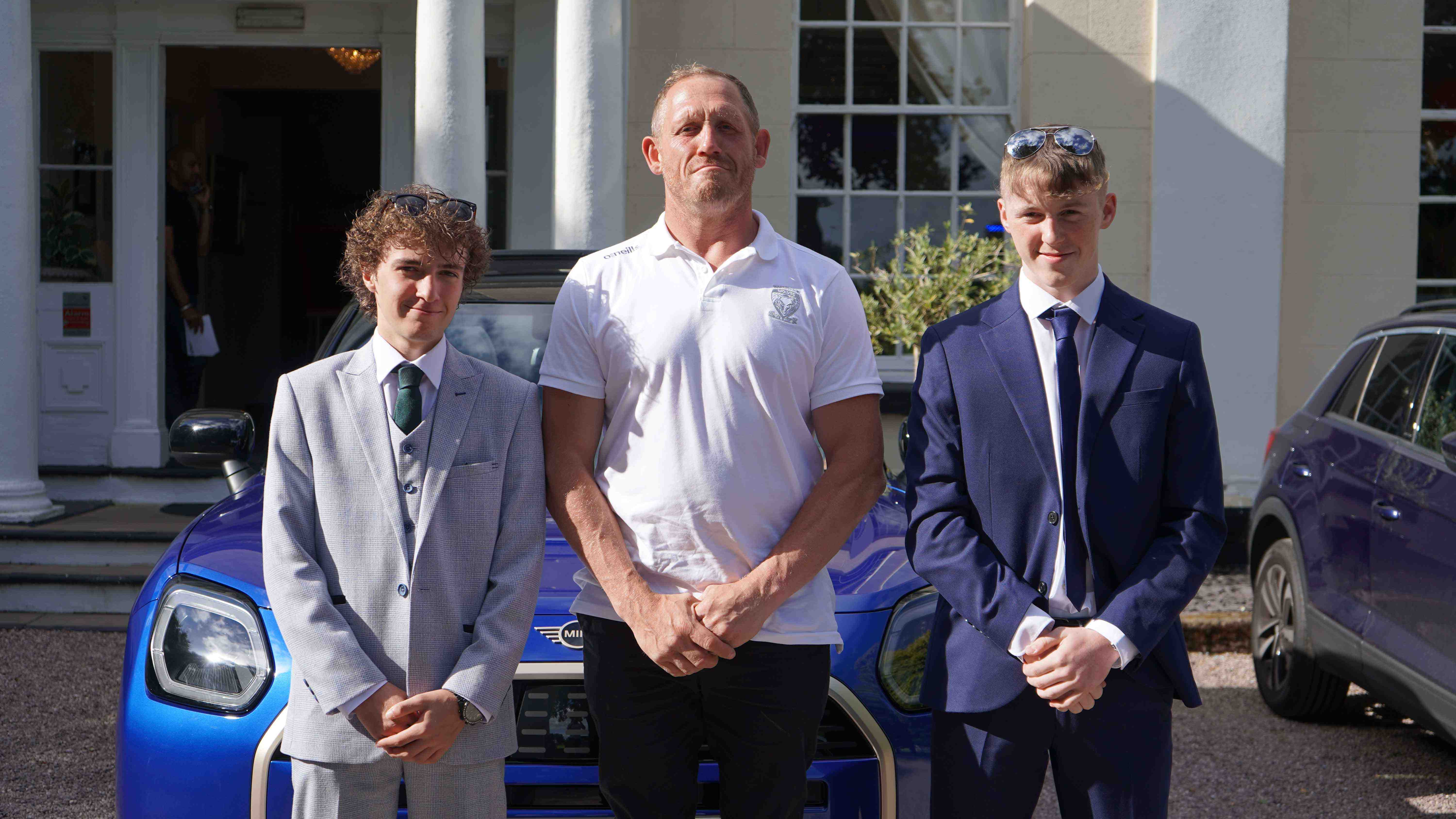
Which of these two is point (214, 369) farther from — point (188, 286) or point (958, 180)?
point (958, 180)

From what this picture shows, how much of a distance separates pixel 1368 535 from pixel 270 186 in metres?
10.4

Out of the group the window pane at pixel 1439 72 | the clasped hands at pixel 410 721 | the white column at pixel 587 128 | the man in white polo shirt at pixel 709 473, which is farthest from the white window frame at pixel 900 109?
the clasped hands at pixel 410 721

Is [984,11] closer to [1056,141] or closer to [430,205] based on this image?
[1056,141]

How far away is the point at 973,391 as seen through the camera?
2244mm

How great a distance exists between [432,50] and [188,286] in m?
3.39

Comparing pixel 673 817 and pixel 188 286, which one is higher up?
pixel 188 286

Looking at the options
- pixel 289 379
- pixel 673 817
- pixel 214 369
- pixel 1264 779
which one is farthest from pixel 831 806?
pixel 214 369

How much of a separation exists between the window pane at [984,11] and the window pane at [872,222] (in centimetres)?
141

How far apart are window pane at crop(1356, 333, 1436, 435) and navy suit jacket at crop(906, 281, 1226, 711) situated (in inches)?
104

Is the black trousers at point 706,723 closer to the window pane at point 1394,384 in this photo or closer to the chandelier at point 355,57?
the window pane at point 1394,384

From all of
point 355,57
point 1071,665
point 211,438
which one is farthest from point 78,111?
point 1071,665

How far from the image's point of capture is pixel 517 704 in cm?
258

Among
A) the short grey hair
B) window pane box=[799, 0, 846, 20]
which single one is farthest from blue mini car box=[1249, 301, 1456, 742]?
window pane box=[799, 0, 846, 20]

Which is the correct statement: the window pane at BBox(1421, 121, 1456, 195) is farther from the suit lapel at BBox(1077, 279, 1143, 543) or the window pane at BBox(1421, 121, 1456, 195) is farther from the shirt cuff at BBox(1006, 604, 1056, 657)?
the shirt cuff at BBox(1006, 604, 1056, 657)
